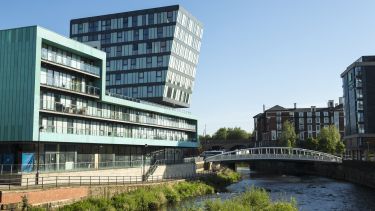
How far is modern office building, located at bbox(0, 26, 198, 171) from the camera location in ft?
149

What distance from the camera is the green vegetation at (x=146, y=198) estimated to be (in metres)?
38.0

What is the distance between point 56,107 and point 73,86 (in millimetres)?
3844

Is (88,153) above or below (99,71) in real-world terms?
below

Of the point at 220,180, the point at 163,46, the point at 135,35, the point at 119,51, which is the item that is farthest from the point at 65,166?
the point at 135,35

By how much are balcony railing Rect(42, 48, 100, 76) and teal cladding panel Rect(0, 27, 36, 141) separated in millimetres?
1950

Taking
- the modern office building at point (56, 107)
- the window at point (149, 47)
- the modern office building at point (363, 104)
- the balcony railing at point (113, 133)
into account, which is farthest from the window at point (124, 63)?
the modern office building at point (363, 104)

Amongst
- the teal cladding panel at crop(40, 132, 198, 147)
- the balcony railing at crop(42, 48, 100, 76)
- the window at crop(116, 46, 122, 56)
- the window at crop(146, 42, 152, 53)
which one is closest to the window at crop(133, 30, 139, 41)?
the window at crop(146, 42, 152, 53)

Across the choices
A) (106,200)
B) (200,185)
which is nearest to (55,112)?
(106,200)

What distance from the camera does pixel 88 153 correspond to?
55812mm

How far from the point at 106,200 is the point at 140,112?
31012mm

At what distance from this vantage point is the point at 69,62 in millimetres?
50938

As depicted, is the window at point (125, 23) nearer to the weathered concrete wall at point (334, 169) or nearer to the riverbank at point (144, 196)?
the riverbank at point (144, 196)

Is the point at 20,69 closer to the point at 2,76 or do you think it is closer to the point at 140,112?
the point at 2,76

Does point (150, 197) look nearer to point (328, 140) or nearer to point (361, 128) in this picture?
point (361, 128)
